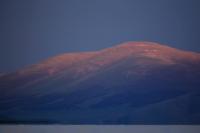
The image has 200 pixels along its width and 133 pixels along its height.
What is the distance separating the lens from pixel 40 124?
1.82 meters

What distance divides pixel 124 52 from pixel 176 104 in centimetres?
48

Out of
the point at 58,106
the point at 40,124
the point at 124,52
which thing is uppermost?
the point at 124,52

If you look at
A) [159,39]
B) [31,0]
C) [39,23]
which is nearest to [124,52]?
[159,39]

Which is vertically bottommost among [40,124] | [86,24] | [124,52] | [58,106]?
[40,124]

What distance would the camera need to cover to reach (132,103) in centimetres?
179

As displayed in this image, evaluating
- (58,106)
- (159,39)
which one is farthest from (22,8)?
(159,39)

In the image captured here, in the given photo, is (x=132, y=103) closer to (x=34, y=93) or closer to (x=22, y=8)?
(x=34, y=93)

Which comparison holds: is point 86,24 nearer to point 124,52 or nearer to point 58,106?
point 124,52

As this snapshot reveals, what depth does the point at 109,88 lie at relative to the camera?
1798mm

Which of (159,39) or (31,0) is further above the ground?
(31,0)

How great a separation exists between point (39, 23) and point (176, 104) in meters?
1.10

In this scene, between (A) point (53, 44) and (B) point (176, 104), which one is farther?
(A) point (53, 44)

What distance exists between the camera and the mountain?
1.76 meters

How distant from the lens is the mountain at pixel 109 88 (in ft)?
5.76
